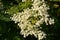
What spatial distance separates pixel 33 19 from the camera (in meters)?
3.49

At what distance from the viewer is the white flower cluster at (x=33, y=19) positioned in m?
3.43

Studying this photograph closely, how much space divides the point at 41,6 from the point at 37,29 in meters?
0.34

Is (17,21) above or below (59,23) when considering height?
above

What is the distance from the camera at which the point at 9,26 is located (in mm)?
3699

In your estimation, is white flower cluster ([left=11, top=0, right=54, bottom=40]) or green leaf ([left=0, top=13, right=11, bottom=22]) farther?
green leaf ([left=0, top=13, right=11, bottom=22])

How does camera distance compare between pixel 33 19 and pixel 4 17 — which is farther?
pixel 4 17

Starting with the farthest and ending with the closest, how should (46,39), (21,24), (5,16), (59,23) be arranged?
(59,23) → (46,39) → (5,16) → (21,24)

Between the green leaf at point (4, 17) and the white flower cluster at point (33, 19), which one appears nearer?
the white flower cluster at point (33, 19)

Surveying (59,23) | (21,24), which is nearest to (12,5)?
(21,24)

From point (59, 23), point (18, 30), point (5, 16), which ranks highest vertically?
point (5, 16)

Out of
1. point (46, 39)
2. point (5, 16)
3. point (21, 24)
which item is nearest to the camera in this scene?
point (21, 24)

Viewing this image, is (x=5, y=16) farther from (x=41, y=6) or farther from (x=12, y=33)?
(x=41, y=6)

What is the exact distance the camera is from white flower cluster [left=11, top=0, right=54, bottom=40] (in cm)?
343

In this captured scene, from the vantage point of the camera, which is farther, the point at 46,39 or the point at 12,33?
the point at 46,39
